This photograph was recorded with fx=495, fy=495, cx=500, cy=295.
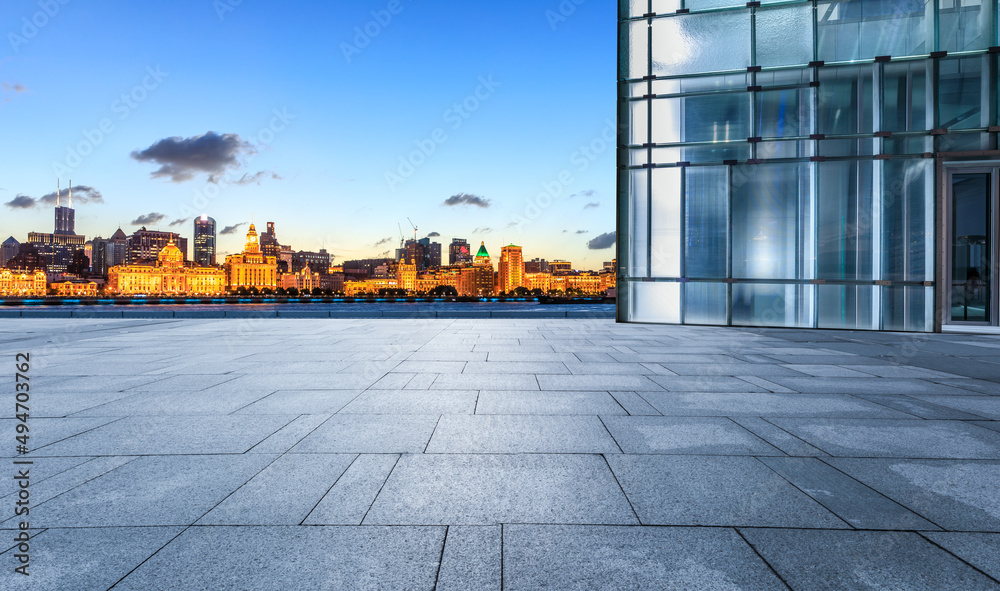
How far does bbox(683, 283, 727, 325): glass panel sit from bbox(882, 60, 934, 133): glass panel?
7.82 m

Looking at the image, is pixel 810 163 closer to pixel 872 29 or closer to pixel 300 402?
pixel 872 29

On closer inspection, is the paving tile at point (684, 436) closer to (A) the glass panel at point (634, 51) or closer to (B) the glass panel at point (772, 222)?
(B) the glass panel at point (772, 222)

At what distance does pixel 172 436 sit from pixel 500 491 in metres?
3.84

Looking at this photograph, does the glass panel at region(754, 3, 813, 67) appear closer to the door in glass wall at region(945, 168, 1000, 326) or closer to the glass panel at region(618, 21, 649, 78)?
the glass panel at region(618, 21, 649, 78)

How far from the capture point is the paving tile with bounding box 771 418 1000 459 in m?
Answer: 4.91

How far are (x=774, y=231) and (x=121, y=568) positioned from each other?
20070mm

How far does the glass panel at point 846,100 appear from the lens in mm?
17469

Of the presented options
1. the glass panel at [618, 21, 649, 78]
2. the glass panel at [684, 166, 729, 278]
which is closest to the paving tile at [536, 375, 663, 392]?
the glass panel at [684, 166, 729, 278]

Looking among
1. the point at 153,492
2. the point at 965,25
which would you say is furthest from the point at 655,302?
the point at 153,492

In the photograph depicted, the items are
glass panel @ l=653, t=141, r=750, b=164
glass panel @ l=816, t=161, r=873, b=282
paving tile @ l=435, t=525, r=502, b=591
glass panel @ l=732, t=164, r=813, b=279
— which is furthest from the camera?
glass panel @ l=653, t=141, r=750, b=164

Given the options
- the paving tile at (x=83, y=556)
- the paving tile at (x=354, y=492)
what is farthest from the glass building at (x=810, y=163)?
the paving tile at (x=83, y=556)

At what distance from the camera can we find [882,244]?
17.1 meters

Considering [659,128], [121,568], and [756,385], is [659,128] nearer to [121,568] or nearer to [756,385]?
[756,385]

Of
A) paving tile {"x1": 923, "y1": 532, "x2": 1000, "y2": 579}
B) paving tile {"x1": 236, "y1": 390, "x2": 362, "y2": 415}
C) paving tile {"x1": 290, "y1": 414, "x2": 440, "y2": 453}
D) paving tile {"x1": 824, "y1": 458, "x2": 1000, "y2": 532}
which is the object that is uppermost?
paving tile {"x1": 236, "y1": 390, "x2": 362, "y2": 415}
